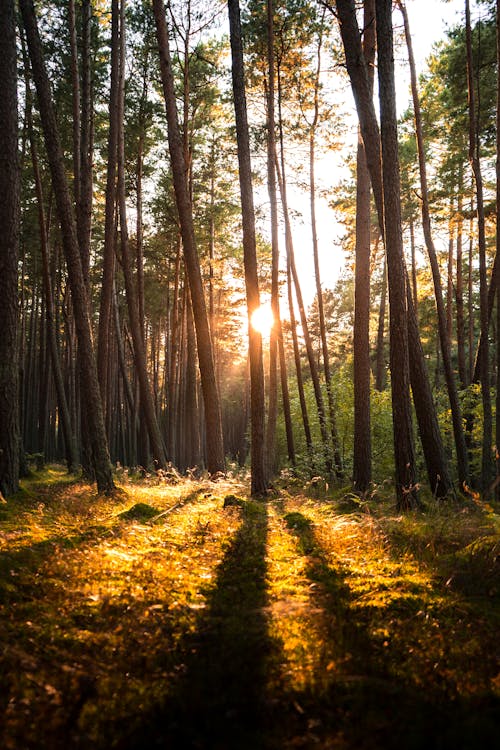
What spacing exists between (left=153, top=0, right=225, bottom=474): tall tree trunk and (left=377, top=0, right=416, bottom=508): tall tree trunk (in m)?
4.87

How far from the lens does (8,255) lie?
796 cm

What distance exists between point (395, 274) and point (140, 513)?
5.47m

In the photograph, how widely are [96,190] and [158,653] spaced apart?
20.8 meters

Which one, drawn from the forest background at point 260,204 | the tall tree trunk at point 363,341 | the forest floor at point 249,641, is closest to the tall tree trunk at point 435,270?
the forest background at point 260,204

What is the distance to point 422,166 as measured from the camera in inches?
524

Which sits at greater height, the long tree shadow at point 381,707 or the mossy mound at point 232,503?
the long tree shadow at point 381,707

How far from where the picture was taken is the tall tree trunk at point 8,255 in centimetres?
783

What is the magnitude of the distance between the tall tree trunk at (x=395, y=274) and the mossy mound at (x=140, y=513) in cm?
393

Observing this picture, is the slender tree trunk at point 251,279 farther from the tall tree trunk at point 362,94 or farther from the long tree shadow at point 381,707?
the long tree shadow at point 381,707

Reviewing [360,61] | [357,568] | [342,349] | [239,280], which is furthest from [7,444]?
[342,349]

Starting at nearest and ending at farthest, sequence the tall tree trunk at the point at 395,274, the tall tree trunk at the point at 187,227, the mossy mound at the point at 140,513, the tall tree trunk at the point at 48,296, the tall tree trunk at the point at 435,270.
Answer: the mossy mound at the point at 140,513
the tall tree trunk at the point at 395,274
the tall tree trunk at the point at 187,227
the tall tree trunk at the point at 435,270
the tall tree trunk at the point at 48,296

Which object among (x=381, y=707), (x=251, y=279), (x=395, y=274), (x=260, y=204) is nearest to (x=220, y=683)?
(x=381, y=707)

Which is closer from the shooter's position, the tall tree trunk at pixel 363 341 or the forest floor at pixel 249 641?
the forest floor at pixel 249 641

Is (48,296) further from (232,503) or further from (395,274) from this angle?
(395,274)
